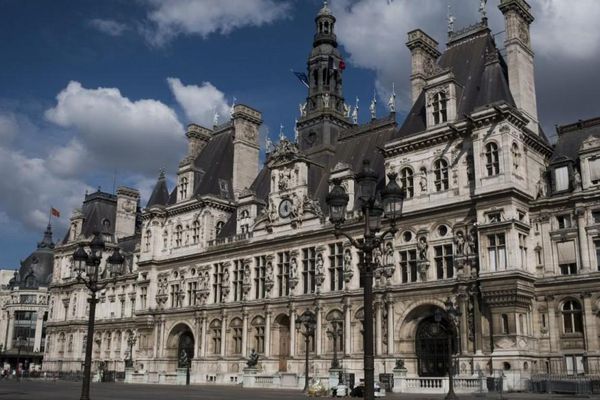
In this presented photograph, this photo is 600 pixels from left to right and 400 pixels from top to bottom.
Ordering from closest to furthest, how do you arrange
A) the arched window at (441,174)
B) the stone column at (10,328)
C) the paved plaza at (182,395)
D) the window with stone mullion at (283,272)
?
1. the paved plaza at (182,395)
2. the arched window at (441,174)
3. the window with stone mullion at (283,272)
4. the stone column at (10,328)

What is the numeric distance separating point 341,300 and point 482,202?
12.5 m

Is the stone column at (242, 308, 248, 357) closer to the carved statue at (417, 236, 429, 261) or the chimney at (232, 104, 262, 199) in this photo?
the chimney at (232, 104, 262, 199)

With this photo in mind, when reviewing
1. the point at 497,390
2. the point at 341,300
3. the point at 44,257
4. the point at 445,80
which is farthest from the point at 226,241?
the point at 44,257

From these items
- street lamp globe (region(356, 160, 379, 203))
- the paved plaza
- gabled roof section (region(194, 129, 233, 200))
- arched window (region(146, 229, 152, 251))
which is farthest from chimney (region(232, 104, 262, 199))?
street lamp globe (region(356, 160, 379, 203))

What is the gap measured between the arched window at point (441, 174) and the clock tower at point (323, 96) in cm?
1560

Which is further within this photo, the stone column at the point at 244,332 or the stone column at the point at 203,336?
the stone column at the point at 203,336

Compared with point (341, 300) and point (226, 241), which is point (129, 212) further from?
point (341, 300)

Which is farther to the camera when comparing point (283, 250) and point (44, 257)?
point (44, 257)

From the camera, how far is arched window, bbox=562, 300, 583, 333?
37.9 meters

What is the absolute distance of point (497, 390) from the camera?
34531 mm

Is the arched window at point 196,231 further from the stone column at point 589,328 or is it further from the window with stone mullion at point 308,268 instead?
the stone column at point 589,328

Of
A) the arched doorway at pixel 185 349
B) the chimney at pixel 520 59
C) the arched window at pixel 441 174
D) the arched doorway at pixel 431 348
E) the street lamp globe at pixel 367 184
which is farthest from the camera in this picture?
the arched doorway at pixel 185 349

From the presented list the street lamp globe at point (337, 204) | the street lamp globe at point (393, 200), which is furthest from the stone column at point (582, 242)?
the street lamp globe at point (337, 204)

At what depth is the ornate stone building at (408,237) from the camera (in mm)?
38500
